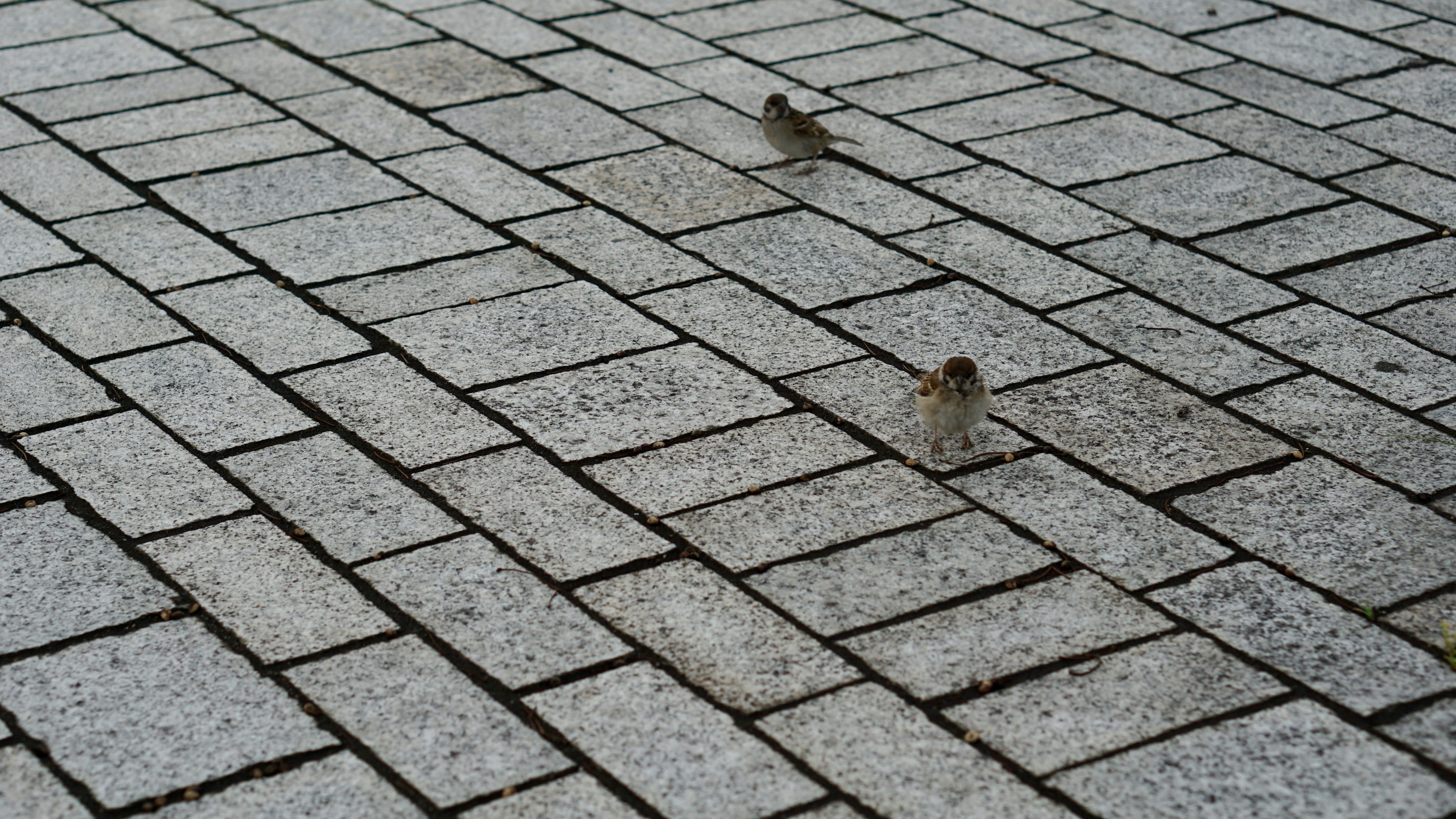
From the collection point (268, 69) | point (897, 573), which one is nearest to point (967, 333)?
point (897, 573)

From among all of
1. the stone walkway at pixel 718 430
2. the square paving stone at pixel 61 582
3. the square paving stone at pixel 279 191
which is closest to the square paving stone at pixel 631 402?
the stone walkway at pixel 718 430

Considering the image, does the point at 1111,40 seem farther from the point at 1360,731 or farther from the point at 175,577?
the point at 175,577

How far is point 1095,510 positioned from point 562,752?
1.70 meters

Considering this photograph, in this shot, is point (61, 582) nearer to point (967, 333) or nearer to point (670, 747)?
point (670, 747)

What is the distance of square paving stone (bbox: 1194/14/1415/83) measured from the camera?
703 centimetres

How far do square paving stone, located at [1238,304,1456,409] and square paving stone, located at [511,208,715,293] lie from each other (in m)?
2.01

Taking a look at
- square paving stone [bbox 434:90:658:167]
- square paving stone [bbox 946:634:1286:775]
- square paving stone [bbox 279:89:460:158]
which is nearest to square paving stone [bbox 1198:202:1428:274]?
square paving stone [bbox 946:634:1286:775]

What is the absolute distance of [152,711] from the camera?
10.9 ft

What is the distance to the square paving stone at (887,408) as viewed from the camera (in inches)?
171

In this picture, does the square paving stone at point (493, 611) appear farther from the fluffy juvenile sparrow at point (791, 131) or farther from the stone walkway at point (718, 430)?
the fluffy juvenile sparrow at point (791, 131)

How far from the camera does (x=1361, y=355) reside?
4809mm

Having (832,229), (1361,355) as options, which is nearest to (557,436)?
(832,229)

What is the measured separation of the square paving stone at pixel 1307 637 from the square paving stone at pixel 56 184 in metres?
4.32

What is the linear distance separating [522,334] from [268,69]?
9.58ft
